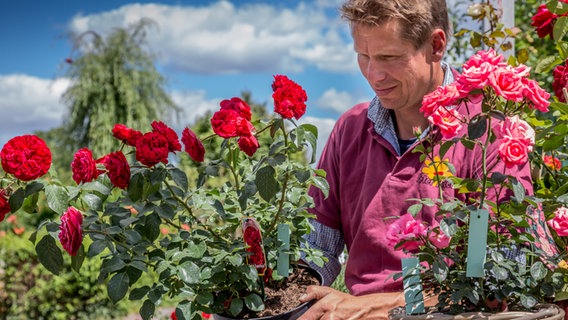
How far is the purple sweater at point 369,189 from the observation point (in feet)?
6.65

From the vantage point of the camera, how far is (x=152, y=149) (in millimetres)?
1705

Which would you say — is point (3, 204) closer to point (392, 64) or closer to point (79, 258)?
point (79, 258)

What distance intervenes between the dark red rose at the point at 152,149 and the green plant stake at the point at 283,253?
1.20 ft

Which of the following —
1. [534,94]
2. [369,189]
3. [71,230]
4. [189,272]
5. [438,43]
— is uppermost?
[438,43]

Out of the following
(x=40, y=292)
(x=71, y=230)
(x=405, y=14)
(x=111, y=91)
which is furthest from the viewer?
(x=111, y=91)

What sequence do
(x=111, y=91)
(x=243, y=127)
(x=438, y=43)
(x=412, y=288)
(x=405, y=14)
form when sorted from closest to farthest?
(x=412, y=288)
(x=243, y=127)
(x=405, y=14)
(x=438, y=43)
(x=111, y=91)

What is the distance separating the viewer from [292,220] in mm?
1975

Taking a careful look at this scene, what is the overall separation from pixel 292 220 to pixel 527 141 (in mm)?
760

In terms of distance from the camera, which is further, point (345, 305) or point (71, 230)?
point (345, 305)

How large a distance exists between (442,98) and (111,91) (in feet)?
27.2

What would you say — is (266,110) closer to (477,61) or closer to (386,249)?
(386,249)

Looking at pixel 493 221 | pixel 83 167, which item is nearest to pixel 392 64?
pixel 493 221

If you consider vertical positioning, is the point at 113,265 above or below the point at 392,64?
below

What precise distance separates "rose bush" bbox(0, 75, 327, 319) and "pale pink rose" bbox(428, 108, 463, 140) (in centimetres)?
36
